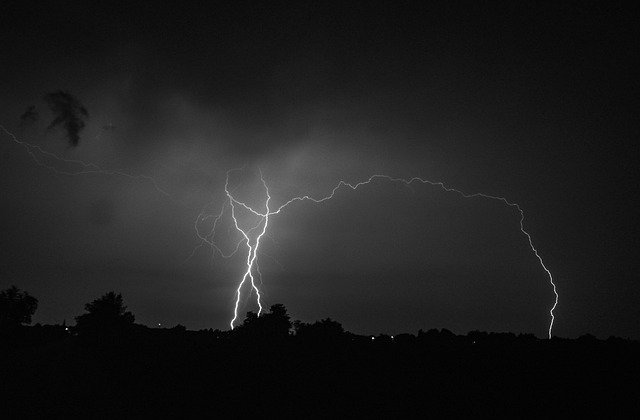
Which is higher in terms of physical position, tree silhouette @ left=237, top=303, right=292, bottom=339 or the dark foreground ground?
tree silhouette @ left=237, top=303, right=292, bottom=339

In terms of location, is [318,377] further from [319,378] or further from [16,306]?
[16,306]

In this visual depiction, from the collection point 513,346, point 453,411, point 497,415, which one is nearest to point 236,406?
point 453,411

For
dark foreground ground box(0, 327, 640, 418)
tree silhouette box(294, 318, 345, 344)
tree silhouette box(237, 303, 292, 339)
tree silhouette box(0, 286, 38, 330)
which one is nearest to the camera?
dark foreground ground box(0, 327, 640, 418)

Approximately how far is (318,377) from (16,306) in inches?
1296

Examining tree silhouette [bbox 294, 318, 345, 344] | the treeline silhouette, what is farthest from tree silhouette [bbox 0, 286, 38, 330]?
tree silhouette [bbox 294, 318, 345, 344]

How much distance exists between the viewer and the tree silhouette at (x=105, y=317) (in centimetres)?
2775

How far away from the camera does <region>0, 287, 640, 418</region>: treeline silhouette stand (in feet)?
57.4

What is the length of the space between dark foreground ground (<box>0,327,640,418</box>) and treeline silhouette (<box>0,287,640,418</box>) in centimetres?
5

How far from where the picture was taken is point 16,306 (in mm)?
41375

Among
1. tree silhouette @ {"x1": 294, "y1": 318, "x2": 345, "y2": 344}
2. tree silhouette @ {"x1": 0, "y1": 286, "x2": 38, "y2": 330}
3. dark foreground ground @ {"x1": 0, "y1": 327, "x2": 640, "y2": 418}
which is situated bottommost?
dark foreground ground @ {"x1": 0, "y1": 327, "x2": 640, "y2": 418}

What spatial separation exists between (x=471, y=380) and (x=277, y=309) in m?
15.4

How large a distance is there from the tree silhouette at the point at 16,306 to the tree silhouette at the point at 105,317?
1202cm

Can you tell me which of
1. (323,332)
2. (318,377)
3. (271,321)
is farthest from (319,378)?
(271,321)

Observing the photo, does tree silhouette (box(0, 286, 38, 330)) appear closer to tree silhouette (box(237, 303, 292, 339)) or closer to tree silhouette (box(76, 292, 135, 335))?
tree silhouette (box(76, 292, 135, 335))
